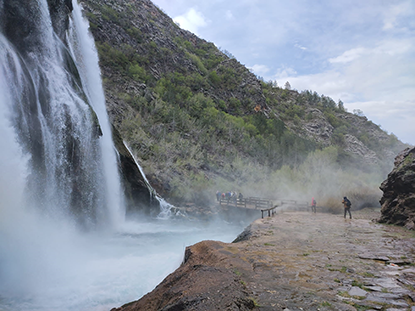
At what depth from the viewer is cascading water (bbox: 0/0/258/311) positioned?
9.05m

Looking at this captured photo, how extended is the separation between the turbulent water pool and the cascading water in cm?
3

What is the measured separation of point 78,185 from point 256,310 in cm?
1482

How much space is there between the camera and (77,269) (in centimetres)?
1050

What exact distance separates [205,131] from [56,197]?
1557 inches

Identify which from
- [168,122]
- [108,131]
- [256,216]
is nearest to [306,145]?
[168,122]

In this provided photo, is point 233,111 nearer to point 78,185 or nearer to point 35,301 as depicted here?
point 78,185

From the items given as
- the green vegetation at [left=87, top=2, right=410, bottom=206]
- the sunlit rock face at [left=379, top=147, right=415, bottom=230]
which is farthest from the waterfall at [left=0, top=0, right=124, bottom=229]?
the sunlit rock face at [left=379, top=147, right=415, bottom=230]

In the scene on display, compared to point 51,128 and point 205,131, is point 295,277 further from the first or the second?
point 205,131

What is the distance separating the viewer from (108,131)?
21562 mm

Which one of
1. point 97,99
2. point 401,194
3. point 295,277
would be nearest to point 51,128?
point 97,99

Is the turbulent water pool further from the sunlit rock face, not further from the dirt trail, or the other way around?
the sunlit rock face

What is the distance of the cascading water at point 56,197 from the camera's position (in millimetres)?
9047

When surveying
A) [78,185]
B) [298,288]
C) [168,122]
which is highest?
[168,122]

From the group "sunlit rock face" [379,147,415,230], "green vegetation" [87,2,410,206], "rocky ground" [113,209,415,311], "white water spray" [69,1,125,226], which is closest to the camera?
"rocky ground" [113,209,415,311]
